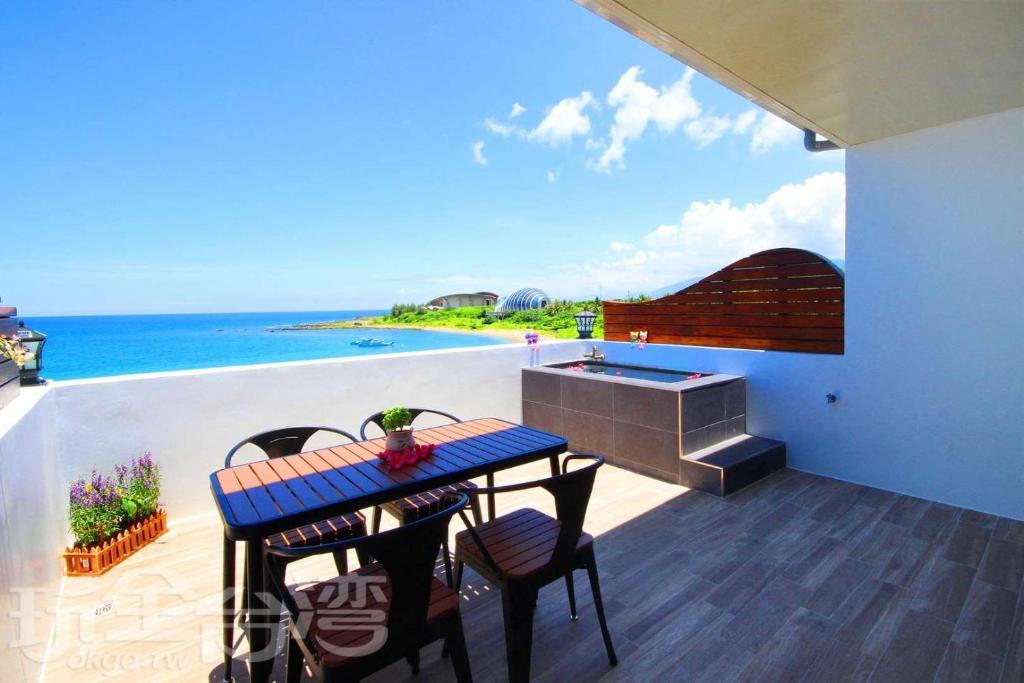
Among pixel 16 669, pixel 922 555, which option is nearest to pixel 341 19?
pixel 16 669

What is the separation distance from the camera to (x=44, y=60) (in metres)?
12.1

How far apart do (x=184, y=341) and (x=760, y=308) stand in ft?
138

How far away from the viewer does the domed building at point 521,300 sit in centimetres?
2186

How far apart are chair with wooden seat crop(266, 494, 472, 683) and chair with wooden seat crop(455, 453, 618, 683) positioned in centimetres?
20

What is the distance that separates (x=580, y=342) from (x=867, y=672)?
13.5 feet

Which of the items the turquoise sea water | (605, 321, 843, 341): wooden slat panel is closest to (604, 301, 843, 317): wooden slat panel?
(605, 321, 843, 341): wooden slat panel

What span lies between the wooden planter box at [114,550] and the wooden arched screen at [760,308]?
469cm

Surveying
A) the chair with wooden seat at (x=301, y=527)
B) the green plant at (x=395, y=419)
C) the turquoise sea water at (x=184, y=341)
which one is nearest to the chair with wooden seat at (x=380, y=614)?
the chair with wooden seat at (x=301, y=527)

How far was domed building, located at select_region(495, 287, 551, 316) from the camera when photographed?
21856mm

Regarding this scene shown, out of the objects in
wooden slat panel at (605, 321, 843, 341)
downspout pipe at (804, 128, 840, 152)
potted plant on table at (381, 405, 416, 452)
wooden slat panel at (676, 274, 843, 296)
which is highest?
downspout pipe at (804, 128, 840, 152)

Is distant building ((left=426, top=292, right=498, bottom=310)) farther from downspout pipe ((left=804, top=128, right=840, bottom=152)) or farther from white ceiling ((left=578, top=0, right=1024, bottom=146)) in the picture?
white ceiling ((left=578, top=0, right=1024, bottom=146))

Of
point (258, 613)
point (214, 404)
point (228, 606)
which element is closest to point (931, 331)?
Result: point (258, 613)

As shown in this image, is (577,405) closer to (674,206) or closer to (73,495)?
(73,495)

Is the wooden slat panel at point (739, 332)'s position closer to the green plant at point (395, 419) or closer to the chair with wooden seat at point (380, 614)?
the green plant at point (395, 419)
